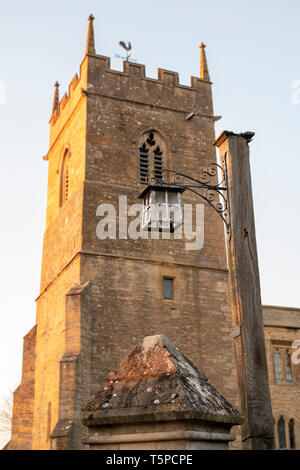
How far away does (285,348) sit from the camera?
71.9 ft

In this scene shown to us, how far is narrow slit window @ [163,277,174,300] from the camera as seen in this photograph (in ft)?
62.1

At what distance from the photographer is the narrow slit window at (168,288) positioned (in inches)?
746

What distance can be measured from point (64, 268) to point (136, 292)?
2.85 meters

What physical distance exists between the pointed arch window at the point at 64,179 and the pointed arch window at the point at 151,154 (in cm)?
302

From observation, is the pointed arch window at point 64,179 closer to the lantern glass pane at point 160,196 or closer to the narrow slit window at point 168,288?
the narrow slit window at point 168,288

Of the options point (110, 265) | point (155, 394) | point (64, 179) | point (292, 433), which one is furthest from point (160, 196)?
point (292, 433)

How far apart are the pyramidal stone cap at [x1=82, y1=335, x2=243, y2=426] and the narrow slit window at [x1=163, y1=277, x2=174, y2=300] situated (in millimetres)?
14048

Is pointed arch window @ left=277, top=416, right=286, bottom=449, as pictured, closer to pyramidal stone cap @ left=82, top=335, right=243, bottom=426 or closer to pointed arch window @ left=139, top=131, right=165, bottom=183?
pointed arch window @ left=139, top=131, right=165, bottom=183

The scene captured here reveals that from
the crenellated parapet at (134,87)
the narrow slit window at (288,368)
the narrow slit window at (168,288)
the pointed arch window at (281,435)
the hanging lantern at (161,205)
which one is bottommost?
the pointed arch window at (281,435)

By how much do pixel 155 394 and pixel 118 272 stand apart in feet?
46.2

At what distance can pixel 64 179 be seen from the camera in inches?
872

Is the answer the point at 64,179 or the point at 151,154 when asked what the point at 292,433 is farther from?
the point at 64,179

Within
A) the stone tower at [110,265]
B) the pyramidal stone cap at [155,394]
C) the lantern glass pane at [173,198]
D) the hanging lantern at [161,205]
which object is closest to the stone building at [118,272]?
the stone tower at [110,265]

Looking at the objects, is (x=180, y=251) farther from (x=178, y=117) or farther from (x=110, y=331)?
(x=178, y=117)
